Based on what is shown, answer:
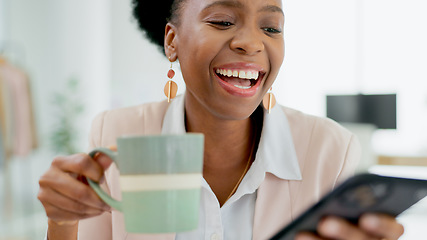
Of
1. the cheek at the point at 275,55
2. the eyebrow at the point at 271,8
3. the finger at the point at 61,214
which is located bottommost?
the finger at the point at 61,214

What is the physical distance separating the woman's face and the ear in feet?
0.36

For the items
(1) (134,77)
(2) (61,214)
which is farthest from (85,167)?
(1) (134,77)

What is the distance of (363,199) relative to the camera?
59 centimetres

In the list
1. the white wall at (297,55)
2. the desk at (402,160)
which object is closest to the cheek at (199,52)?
the white wall at (297,55)

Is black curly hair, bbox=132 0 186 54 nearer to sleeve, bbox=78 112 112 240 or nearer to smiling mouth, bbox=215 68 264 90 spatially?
smiling mouth, bbox=215 68 264 90

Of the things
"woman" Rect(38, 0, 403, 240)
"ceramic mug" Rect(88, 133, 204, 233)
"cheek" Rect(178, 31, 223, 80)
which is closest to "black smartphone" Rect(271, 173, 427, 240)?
"ceramic mug" Rect(88, 133, 204, 233)

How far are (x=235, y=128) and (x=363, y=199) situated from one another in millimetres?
736

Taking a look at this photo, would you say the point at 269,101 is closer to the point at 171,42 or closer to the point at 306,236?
the point at 171,42

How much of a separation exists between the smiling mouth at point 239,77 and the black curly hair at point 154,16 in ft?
0.89

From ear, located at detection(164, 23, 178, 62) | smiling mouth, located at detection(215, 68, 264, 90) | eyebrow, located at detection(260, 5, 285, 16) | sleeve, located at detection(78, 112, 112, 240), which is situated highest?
eyebrow, located at detection(260, 5, 285, 16)

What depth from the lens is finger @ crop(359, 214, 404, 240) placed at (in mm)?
637

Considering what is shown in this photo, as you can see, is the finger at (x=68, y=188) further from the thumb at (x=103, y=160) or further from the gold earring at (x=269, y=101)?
the gold earring at (x=269, y=101)

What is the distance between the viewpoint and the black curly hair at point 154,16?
4.40 ft

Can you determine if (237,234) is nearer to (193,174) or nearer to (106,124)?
(106,124)
